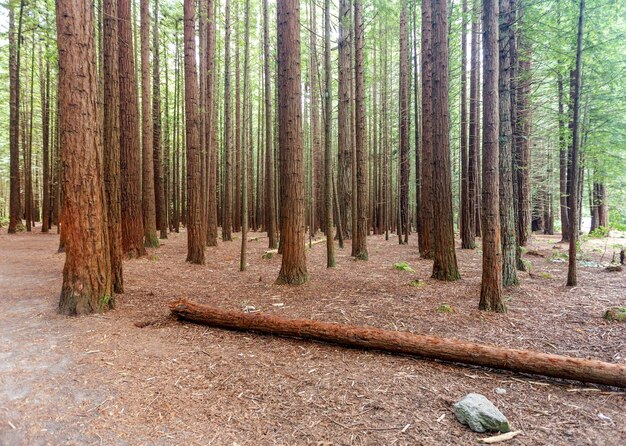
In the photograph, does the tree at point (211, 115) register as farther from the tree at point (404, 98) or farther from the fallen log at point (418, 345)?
the fallen log at point (418, 345)

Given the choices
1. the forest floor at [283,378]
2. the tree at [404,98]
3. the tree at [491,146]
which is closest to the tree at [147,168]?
the forest floor at [283,378]

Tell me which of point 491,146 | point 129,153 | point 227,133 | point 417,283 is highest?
point 227,133

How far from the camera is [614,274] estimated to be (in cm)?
751

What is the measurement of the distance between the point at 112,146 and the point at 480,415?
6.47 metres

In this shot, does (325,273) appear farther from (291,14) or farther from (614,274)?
(614,274)

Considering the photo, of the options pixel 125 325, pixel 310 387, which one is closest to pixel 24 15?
pixel 125 325

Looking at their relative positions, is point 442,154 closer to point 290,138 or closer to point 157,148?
point 290,138

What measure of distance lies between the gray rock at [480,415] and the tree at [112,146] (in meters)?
5.23

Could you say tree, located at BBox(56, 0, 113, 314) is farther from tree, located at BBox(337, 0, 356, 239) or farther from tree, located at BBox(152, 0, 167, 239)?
tree, located at BBox(152, 0, 167, 239)

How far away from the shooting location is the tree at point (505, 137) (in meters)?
5.21

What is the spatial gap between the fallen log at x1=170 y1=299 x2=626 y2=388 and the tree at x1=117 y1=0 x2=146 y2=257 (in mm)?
5664

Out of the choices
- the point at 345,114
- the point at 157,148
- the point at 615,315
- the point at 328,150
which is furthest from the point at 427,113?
the point at 157,148

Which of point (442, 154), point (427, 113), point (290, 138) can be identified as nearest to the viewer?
point (290, 138)

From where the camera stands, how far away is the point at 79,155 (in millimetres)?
4480
